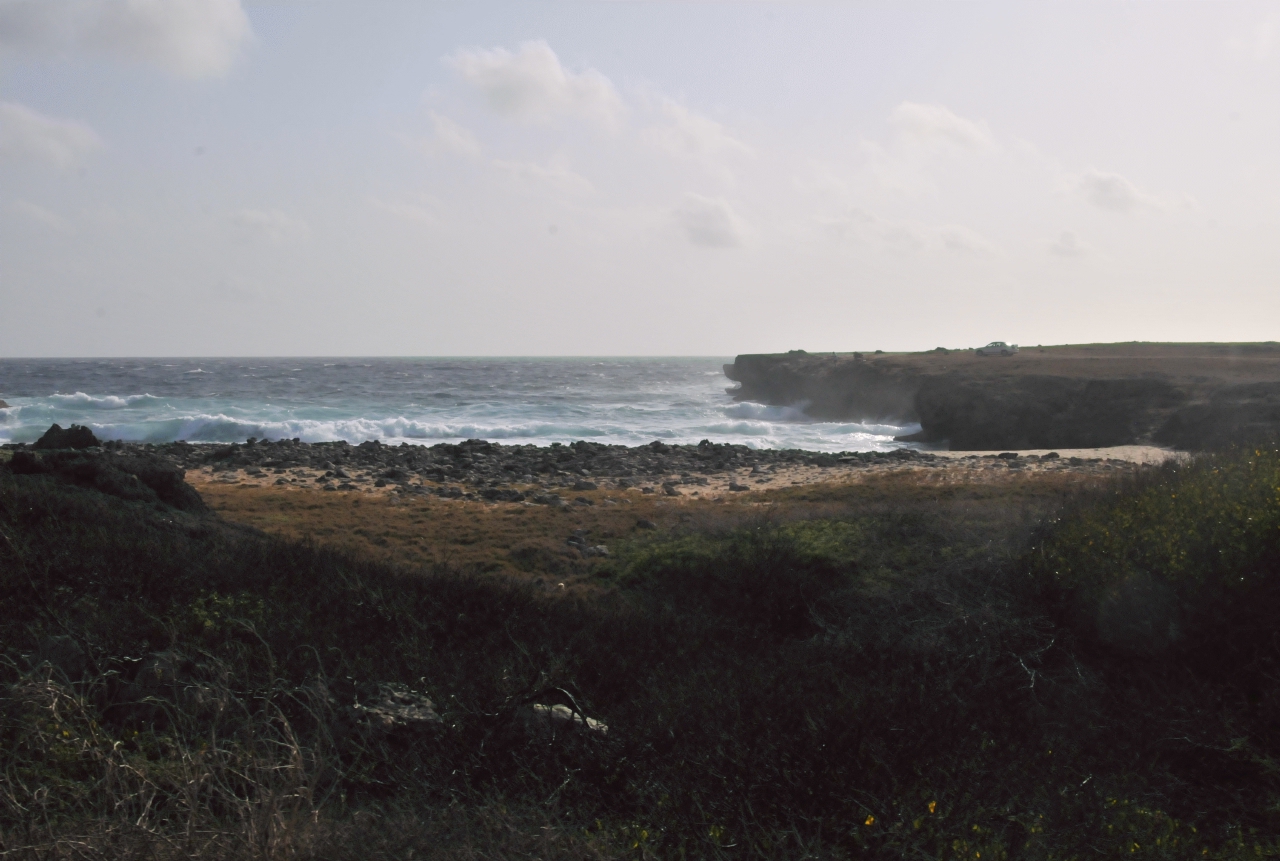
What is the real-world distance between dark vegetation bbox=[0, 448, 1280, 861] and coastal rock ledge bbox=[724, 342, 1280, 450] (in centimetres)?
1739

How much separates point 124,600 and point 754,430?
35496 millimetres

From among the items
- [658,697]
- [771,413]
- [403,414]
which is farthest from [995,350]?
[658,697]

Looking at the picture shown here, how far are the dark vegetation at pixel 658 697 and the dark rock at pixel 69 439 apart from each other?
4.32 meters

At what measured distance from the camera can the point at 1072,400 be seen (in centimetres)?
3241

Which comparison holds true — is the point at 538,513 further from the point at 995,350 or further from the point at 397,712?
the point at 995,350

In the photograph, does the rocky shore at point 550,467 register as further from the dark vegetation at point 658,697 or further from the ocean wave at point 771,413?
the ocean wave at point 771,413

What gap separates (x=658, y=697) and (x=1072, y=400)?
32973mm

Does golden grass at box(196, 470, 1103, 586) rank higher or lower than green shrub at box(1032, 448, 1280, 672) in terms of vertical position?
lower

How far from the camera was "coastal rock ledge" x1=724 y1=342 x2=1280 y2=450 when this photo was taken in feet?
84.6

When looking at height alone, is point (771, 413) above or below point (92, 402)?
below

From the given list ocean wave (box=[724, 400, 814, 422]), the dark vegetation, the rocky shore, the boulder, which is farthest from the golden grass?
ocean wave (box=[724, 400, 814, 422])

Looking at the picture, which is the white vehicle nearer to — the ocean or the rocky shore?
the ocean

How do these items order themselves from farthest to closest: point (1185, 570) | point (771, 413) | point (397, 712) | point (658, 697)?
1. point (771, 413)
2. point (1185, 570)
3. point (658, 697)
4. point (397, 712)

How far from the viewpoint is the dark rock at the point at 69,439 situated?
1251cm
